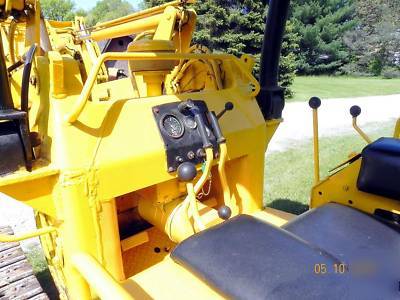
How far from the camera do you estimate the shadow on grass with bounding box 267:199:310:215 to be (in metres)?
3.97

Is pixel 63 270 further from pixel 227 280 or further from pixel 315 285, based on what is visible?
pixel 315 285

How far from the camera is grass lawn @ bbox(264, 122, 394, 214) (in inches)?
167

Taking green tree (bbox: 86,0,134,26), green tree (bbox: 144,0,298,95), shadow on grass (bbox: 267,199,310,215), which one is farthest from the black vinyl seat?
green tree (bbox: 86,0,134,26)

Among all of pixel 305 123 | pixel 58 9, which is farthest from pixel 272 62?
pixel 58 9

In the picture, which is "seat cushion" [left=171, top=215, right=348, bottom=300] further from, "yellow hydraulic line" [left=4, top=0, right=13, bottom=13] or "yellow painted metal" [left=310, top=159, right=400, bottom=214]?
"yellow hydraulic line" [left=4, top=0, right=13, bottom=13]

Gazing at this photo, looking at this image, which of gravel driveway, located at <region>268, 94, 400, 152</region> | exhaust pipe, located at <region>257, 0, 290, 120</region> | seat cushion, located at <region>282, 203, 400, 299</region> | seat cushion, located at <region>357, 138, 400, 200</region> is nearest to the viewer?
seat cushion, located at <region>282, 203, 400, 299</region>

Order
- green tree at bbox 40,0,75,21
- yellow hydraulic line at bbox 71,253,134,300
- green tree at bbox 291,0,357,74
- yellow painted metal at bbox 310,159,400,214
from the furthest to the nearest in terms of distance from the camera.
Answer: green tree at bbox 40,0,75,21 < green tree at bbox 291,0,357,74 < yellow painted metal at bbox 310,159,400,214 < yellow hydraulic line at bbox 71,253,134,300

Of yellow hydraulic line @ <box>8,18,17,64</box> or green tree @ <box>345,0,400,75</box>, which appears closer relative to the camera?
yellow hydraulic line @ <box>8,18,17,64</box>

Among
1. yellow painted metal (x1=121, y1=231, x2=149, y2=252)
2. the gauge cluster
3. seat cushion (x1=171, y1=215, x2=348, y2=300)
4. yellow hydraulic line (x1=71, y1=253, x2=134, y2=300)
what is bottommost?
yellow painted metal (x1=121, y1=231, x2=149, y2=252)

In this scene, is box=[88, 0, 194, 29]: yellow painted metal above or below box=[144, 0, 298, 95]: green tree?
below

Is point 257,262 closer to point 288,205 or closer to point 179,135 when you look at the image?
point 179,135

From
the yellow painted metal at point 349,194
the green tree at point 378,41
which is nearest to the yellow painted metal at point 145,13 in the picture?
the yellow painted metal at point 349,194

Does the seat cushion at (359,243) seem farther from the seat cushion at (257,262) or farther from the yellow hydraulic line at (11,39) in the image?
the yellow hydraulic line at (11,39)

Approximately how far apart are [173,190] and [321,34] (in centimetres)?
2887
